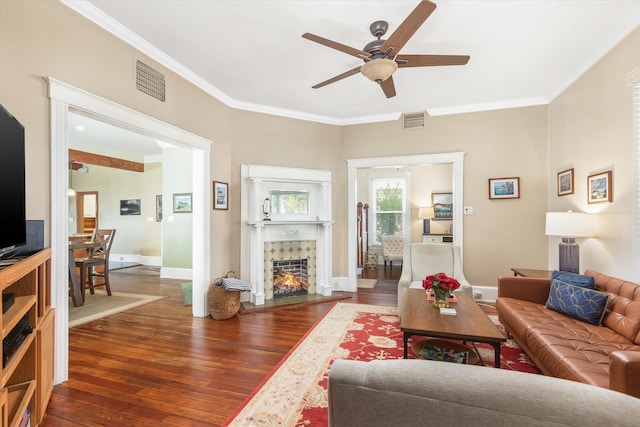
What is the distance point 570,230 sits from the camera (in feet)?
9.64

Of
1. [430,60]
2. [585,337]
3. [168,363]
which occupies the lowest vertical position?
[168,363]

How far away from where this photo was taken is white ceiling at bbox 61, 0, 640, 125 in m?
2.32

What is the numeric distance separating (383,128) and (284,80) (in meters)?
1.98

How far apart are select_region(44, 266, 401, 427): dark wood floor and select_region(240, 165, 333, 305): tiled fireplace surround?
58cm

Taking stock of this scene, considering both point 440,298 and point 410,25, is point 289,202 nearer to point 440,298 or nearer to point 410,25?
point 440,298

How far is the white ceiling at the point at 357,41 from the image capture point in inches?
91.5

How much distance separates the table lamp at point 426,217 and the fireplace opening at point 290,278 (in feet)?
12.7

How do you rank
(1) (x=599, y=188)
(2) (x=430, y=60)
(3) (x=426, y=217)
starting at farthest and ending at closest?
(3) (x=426, y=217), (1) (x=599, y=188), (2) (x=430, y=60)

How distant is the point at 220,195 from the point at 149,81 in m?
1.57

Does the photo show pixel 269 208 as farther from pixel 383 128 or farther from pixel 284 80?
pixel 383 128

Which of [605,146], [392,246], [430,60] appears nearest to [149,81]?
[430,60]

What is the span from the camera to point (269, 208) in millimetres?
4406

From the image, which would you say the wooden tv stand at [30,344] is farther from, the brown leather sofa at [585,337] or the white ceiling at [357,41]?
the brown leather sofa at [585,337]

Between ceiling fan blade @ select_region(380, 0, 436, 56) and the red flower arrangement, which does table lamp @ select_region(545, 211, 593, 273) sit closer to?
the red flower arrangement
